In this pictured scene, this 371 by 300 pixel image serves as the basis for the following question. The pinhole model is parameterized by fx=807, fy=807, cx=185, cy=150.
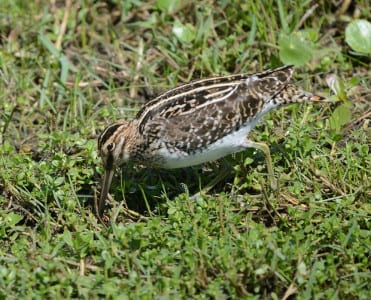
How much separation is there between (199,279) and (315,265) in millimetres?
659

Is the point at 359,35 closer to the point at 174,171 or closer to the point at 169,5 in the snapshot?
the point at 169,5

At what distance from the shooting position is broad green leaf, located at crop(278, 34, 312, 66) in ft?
20.3

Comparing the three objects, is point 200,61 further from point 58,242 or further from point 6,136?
point 58,242

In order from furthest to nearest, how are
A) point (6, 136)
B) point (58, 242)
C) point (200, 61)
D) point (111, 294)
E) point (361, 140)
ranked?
1. point (200, 61)
2. point (6, 136)
3. point (361, 140)
4. point (58, 242)
5. point (111, 294)

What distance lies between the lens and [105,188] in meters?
5.36

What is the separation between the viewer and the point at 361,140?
575 centimetres

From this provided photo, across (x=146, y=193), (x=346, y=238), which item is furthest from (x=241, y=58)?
(x=346, y=238)

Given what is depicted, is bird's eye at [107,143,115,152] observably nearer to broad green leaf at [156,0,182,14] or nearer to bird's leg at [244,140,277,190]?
bird's leg at [244,140,277,190]

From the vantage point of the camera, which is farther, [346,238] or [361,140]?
[361,140]

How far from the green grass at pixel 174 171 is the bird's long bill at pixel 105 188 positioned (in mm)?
108

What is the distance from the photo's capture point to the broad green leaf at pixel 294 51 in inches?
244

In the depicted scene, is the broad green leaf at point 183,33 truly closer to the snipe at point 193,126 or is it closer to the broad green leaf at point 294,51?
the broad green leaf at point 294,51

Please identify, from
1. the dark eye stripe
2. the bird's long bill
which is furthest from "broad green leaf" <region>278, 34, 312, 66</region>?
the bird's long bill

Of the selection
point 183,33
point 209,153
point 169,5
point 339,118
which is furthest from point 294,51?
point 209,153
